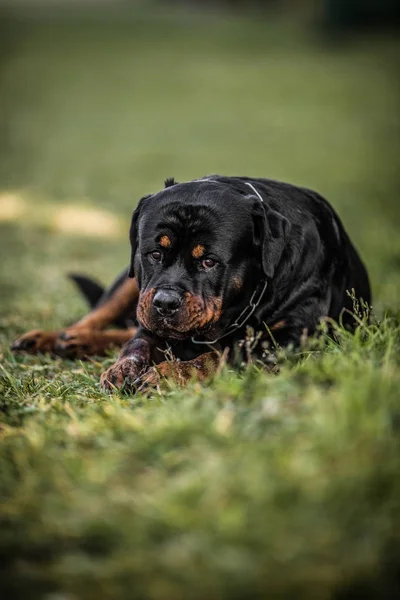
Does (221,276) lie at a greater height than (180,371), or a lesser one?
greater

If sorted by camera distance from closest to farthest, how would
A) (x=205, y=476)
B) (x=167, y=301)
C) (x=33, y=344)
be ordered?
1. (x=205, y=476)
2. (x=167, y=301)
3. (x=33, y=344)

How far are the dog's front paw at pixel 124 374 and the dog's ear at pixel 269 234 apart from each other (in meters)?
0.79

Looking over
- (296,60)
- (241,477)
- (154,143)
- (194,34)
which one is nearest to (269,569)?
(241,477)

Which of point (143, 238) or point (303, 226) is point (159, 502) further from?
point (303, 226)

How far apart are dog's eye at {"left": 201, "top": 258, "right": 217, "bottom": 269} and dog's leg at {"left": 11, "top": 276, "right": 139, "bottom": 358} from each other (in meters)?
1.21

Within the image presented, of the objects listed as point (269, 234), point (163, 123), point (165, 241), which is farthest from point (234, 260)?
point (163, 123)

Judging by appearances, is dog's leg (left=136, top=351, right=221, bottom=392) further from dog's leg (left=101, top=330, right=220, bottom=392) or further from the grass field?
the grass field

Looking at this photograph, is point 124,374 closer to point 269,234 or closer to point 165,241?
point 165,241

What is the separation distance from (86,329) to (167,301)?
1.38 m

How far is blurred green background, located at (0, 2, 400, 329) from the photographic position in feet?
32.9

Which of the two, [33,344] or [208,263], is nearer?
[208,263]

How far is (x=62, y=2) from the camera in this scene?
134 ft

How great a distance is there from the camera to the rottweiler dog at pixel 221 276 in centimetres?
366

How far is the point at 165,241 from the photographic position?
3801 mm
